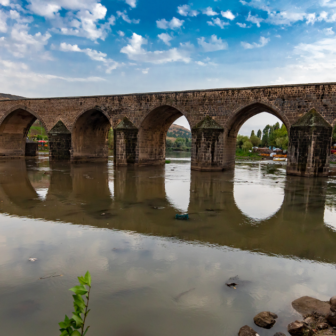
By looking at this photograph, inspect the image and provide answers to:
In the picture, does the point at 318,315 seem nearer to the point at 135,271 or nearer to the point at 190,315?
the point at 190,315

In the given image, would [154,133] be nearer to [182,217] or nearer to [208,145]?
[208,145]

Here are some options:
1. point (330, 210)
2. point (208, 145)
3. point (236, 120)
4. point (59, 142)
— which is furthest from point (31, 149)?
point (330, 210)

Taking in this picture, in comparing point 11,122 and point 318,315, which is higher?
point 11,122

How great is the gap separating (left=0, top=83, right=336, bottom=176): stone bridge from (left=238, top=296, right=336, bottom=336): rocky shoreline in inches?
591

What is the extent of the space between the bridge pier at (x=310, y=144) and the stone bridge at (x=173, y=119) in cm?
5

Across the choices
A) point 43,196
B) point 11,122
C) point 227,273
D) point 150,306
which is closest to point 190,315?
point 150,306

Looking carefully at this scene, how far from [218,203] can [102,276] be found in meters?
5.74

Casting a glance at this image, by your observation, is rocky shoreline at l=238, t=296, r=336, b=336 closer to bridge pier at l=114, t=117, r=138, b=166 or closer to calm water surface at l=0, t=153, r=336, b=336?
calm water surface at l=0, t=153, r=336, b=336

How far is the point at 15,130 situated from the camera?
94.6 ft

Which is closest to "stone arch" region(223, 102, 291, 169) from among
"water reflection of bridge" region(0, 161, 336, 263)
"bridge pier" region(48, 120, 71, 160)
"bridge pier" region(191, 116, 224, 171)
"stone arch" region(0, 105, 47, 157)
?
"bridge pier" region(191, 116, 224, 171)

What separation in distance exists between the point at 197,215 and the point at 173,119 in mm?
18295

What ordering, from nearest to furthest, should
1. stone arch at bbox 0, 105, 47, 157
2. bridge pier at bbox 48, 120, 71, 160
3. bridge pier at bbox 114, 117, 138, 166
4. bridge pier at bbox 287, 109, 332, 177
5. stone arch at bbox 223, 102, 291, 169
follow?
1. bridge pier at bbox 287, 109, 332, 177
2. stone arch at bbox 223, 102, 291, 169
3. bridge pier at bbox 114, 117, 138, 166
4. bridge pier at bbox 48, 120, 71, 160
5. stone arch at bbox 0, 105, 47, 157

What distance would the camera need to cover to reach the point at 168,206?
27.7ft

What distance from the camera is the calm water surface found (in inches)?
124
